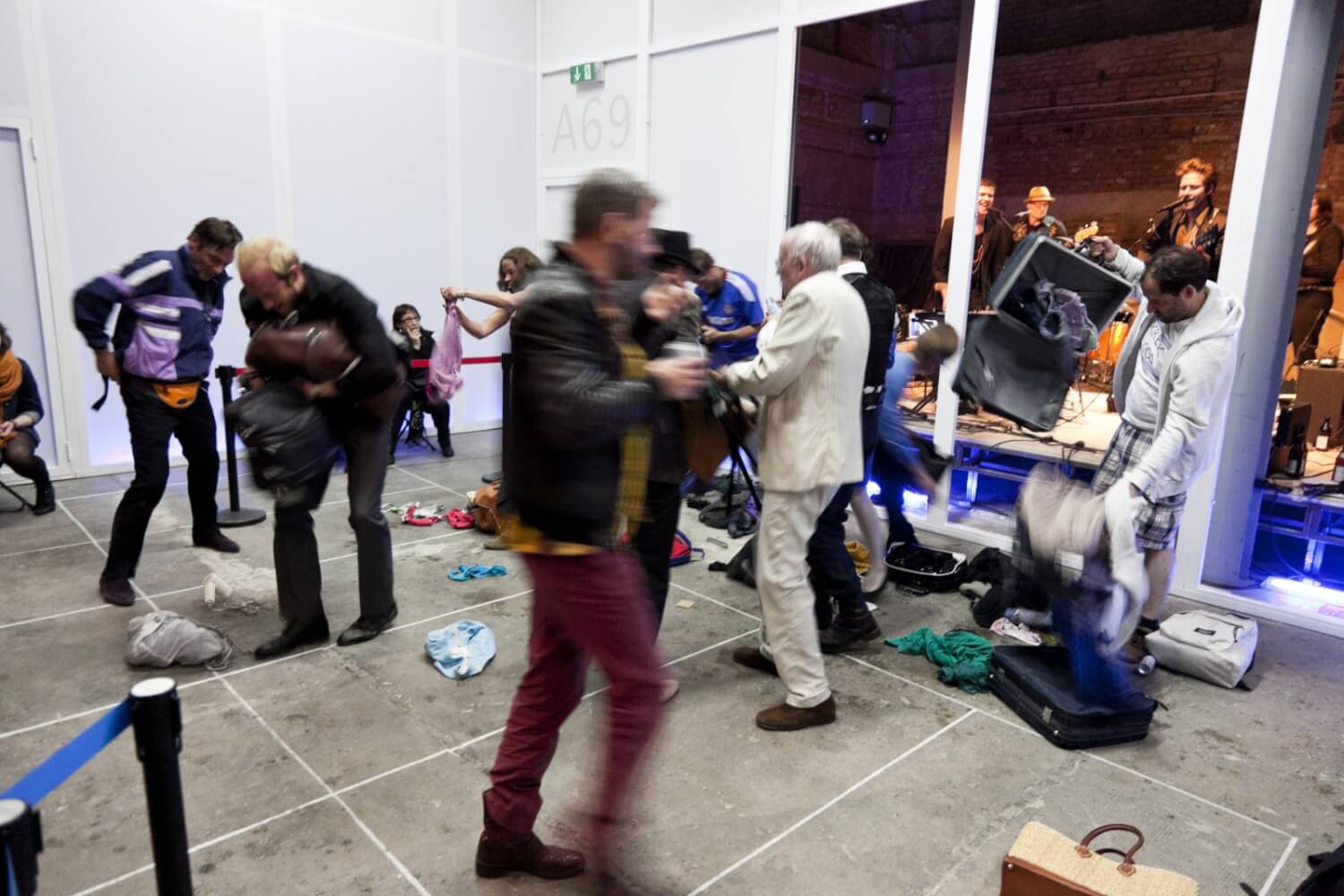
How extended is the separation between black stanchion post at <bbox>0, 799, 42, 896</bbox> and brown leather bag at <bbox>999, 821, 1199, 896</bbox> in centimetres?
193

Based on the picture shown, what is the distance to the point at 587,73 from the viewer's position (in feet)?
24.2

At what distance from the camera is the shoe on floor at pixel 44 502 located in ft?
17.1

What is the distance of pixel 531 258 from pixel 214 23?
3280 millimetres

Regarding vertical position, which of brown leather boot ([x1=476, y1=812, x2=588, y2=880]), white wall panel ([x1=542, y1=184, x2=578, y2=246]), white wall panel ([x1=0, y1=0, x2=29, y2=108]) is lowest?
brown leather boot ([x1=476, y1=812, x2=588, y2=880])

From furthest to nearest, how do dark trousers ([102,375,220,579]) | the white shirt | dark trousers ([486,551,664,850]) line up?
dark trousers ([102,375,220,579]) < the white shirt < dark trousers ([486,551,664,850])

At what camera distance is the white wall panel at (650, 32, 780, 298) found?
20.3 feet

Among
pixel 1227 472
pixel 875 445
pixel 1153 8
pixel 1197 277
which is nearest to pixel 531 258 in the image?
pixel 875 445

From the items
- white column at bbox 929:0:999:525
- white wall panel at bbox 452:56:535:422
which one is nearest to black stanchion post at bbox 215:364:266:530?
white wall panel at bbox 452:56:535:422

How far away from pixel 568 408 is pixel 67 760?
1.00 meters

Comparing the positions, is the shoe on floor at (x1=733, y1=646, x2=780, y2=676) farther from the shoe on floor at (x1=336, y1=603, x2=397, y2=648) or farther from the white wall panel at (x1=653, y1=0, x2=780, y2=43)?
the white wall panel at (x1=653, y1=0, x2=780, y2=43)

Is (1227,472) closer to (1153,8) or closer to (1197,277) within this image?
(1197,277)

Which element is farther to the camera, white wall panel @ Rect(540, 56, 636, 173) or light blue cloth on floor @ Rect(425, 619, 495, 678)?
white wall panel @ Rect(540, 56, 636, 173)

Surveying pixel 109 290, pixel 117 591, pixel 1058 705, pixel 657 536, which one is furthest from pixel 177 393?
pixel 1058 705

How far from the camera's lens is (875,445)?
13.1 ft
